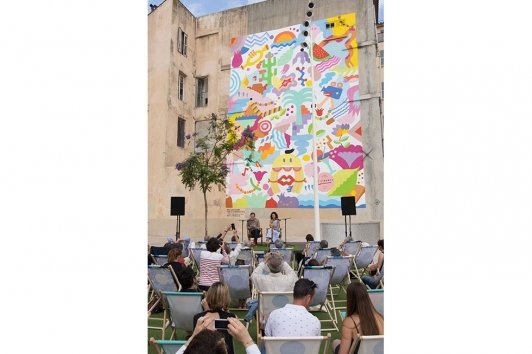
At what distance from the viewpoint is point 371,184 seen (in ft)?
45.2

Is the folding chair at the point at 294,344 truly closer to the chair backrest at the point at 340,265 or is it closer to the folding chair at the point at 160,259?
the chair backrest at the point at 340,265

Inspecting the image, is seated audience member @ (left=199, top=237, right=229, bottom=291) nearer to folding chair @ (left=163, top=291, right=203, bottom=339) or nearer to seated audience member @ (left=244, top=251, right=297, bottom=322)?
seated audience member @ (left=244, top=251, right=297, bottom=322)

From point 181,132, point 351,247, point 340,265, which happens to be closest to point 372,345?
point 340,265

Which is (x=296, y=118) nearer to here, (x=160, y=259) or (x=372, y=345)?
(x=160, y=259)

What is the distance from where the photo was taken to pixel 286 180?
1466cm

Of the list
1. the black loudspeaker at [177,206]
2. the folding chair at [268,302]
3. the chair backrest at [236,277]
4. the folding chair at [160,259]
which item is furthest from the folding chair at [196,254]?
the folding chair at [268,302]

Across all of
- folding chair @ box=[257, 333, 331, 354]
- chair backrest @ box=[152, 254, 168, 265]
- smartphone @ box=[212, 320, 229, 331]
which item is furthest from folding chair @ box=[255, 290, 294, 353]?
chair backrest @ box=[152, 254, 168, 265]

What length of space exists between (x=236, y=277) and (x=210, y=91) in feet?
43.5

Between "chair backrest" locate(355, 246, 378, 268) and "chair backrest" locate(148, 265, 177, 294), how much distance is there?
3.59 meters
